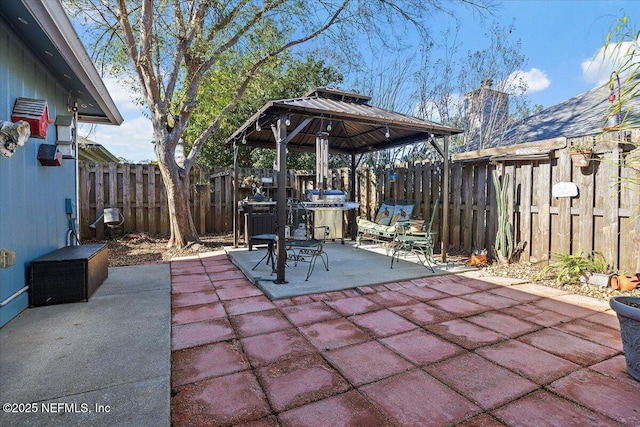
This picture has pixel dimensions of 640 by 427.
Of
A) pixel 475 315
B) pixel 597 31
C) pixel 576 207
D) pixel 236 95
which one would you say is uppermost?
pixel 236 95

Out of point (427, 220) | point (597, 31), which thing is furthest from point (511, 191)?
point (597, 31)

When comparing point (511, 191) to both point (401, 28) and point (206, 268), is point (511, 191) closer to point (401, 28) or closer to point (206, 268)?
point (401, 28)

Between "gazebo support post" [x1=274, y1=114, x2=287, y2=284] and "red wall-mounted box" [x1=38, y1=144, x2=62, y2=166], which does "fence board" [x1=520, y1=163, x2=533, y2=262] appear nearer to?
"gazebo support post" [x1=274, y1=114, x2=287, y2=284]

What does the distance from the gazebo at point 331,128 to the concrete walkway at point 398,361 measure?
3.78 feet

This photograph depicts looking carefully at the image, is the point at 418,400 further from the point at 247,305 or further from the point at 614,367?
the point at 247,305

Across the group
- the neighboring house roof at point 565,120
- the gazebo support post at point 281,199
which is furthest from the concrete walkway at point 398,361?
the neighboring house roof at point 565,120

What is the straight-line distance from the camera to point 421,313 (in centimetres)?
296

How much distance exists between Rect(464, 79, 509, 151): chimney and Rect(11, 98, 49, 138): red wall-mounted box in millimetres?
10091

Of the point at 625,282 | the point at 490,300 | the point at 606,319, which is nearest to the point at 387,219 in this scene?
the point at 490,300

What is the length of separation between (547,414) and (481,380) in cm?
35

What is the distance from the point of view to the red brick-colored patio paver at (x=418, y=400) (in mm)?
1555

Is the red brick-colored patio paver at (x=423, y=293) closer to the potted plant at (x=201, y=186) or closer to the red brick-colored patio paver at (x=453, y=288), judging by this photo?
the red brick-colored patio paver at (x=453, y=288)

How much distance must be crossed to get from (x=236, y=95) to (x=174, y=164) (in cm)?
201

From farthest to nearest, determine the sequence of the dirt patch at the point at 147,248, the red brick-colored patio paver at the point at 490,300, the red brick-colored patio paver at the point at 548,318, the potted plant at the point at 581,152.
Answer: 1. the dirt patch at the point at 147,248
2. the potted plant at the point at 581,152
3. the red brick-colored patio paver at the point at 490,300
4. the red brick-colored patio paver at the point at 548,318
